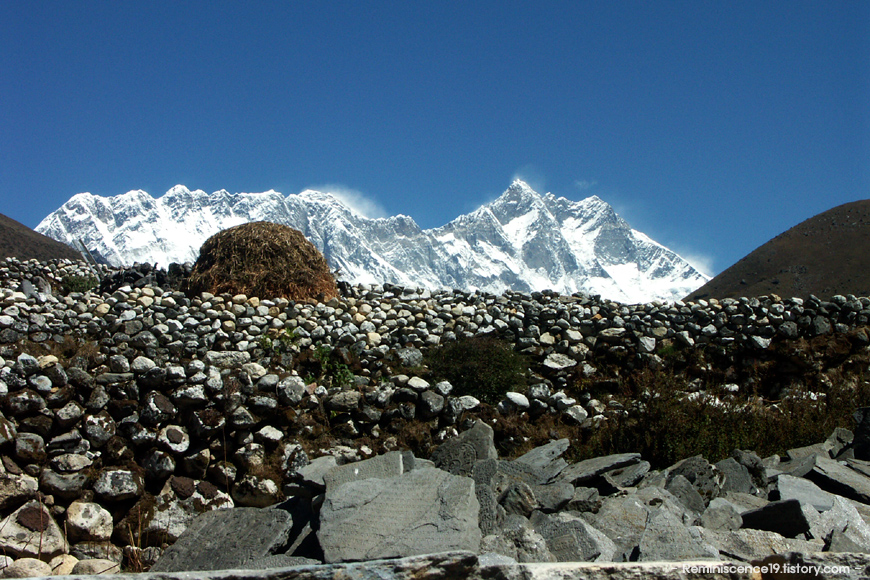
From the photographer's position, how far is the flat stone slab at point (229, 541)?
387 cm

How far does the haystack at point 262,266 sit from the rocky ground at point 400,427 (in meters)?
0.56

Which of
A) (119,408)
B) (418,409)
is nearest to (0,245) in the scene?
(119,408)

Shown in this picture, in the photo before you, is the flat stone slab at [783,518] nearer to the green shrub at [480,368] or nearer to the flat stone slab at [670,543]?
the flat stone slab at [670,543]

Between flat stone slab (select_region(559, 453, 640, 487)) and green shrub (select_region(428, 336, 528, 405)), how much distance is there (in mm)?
2102

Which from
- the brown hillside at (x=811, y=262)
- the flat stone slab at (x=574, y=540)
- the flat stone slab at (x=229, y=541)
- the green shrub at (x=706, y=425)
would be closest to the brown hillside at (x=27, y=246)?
the flat stone slab at (x=229, y=541)

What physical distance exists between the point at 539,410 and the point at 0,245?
1971cm

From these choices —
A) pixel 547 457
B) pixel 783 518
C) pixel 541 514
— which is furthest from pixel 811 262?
pixel 541 514

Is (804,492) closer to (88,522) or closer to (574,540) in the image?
(574,540)

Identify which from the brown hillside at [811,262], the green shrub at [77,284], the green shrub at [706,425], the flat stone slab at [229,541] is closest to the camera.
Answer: the flat stone slab at [229,541]

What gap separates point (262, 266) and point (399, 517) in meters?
6.98

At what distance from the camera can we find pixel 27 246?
19.5 m

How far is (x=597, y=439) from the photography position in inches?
255

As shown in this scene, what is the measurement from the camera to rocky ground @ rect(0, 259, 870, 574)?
3.79 m

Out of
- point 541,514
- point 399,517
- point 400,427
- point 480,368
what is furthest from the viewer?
point 480,368
